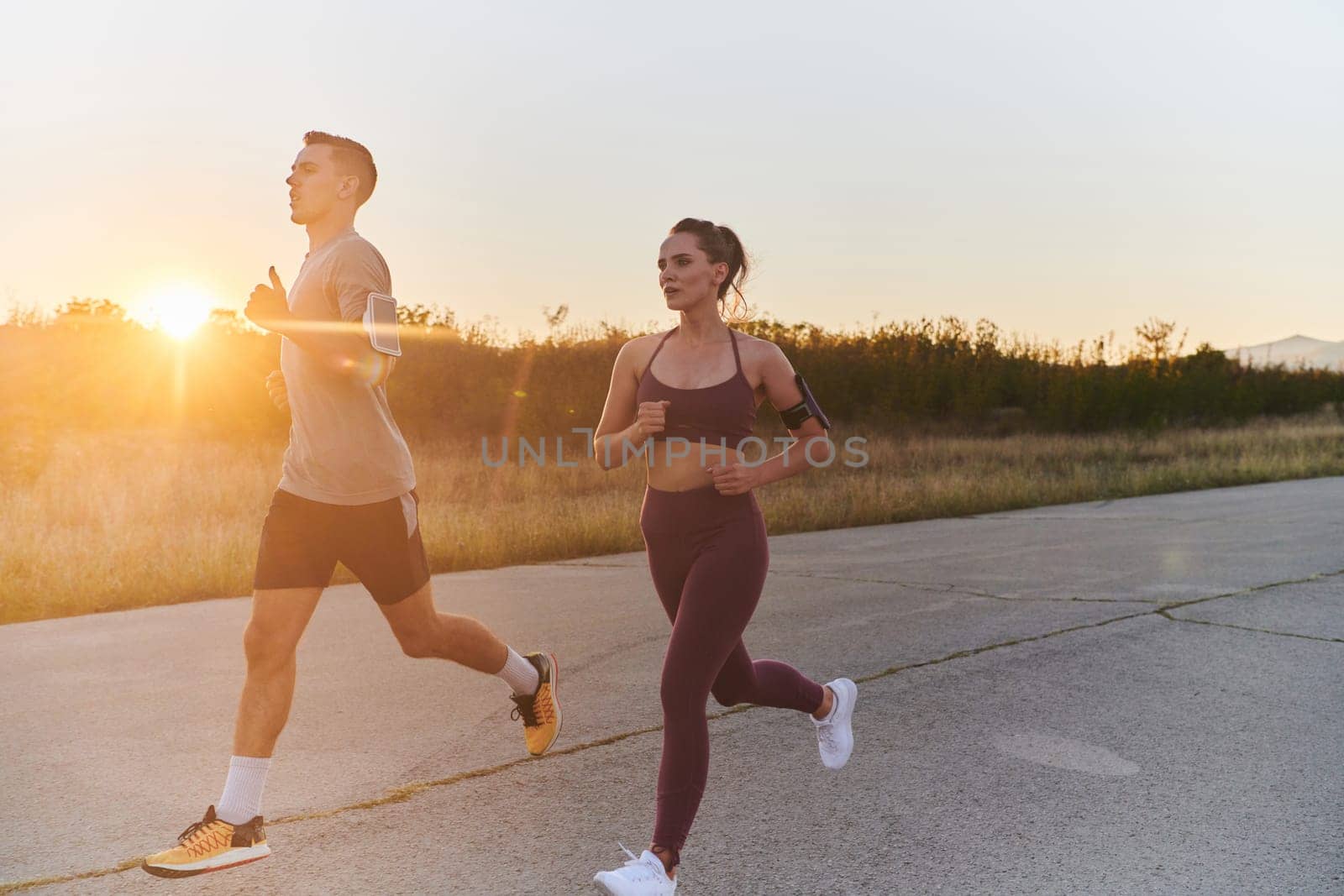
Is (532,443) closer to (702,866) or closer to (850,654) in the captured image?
(850,654)

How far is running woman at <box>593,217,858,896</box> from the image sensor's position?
3273mm

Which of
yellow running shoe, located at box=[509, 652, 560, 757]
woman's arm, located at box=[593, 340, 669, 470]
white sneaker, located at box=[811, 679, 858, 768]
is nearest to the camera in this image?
woman's arm, located at box=[593, 340, 669, 470]

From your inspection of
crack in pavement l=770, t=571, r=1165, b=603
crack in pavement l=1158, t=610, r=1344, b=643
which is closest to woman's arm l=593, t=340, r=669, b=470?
crack in pavement l=1158, t=610, r=1344, b=643

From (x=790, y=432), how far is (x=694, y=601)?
0.62m

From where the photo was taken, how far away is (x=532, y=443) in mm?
26578

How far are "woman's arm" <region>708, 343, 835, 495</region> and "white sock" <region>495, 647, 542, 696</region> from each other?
138 centimetres

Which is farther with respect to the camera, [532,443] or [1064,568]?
[532,443]

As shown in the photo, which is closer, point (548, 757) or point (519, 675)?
point (519, 675)

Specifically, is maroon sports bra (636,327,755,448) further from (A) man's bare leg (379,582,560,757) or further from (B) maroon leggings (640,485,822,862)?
(A) man's bare leg (379,582,560,757)

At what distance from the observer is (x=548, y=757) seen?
461 cm

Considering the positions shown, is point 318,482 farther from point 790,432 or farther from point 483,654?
point 790,432

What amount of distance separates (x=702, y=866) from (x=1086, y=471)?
20497 millimetres

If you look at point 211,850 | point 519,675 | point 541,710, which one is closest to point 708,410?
point 519,675

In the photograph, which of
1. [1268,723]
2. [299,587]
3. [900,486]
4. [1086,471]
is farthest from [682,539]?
[1086,471]
